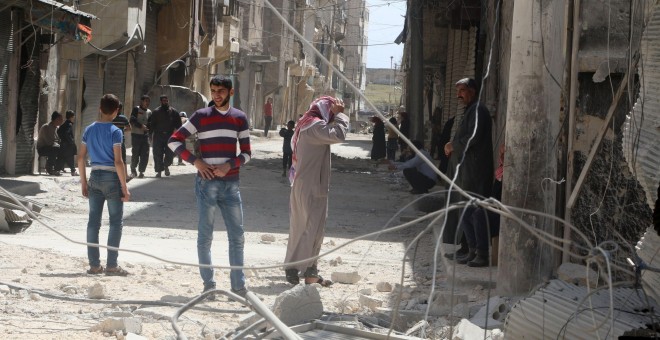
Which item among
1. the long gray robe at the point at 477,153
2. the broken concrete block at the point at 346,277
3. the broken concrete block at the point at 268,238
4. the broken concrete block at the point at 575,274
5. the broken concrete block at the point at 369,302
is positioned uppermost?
the long gray robe at the point at 477,153

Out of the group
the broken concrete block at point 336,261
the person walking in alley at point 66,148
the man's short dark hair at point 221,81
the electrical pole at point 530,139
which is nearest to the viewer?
A: the electrical pole at point 530,139

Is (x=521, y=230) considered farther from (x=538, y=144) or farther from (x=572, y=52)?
(x=572, y=52)

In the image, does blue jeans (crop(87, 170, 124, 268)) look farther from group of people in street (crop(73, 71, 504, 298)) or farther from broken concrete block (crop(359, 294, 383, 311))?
broken concrete block (crop(359, 294, 383, 311))

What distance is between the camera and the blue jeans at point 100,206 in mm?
8219

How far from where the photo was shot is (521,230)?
696 cm

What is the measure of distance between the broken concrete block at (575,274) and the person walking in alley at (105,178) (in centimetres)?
345

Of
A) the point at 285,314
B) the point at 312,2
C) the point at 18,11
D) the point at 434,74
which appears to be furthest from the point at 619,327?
the point at 312,2

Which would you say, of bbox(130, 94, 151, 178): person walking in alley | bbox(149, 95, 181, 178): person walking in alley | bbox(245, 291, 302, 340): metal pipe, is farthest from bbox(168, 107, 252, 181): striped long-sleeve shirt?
bbox(149, 95, 181, 178): person walking in alley

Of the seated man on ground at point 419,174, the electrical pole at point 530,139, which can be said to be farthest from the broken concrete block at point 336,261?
the seated man on ground at point 419,174

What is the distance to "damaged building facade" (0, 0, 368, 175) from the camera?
17453mm

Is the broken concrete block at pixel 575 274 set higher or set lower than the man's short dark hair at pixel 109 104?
lower

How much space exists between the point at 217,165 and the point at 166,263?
7.12 feet

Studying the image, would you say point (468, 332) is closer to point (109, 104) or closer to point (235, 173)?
point (235, 173)

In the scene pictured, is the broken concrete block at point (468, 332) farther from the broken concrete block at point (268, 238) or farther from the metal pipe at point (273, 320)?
the broken concrete block at point (268, 238)
